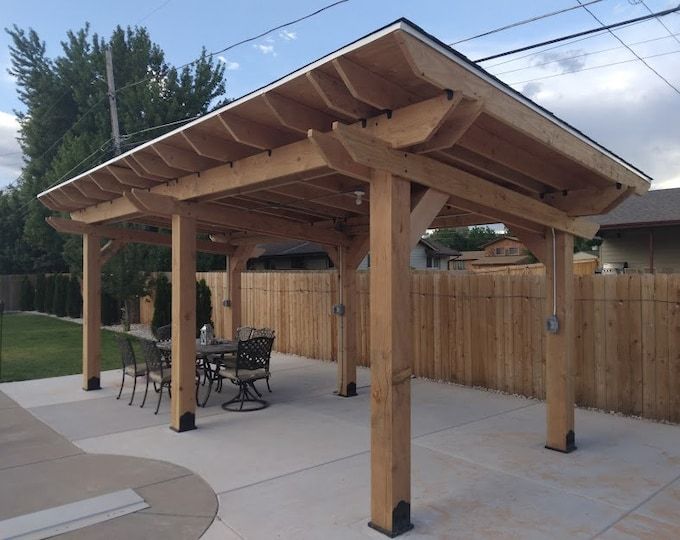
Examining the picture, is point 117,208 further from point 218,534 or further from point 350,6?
point 218,534

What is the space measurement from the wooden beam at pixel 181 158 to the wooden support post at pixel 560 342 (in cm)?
326

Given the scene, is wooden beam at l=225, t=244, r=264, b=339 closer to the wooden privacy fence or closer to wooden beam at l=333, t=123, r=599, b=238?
the wooden privacy fence

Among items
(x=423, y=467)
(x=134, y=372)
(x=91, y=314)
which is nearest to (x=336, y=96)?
(x=423, y=467)

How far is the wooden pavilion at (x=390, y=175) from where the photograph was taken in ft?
9.97

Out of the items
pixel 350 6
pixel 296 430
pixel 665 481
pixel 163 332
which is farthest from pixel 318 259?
pixel 665 481

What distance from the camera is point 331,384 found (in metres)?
8.03

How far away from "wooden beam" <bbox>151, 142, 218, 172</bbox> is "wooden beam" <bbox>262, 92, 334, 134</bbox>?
159 centimetres

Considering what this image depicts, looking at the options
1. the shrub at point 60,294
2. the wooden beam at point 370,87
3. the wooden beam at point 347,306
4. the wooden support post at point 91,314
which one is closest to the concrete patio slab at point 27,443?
the wooden support post at point 91,314

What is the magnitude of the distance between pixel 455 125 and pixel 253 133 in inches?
64.2

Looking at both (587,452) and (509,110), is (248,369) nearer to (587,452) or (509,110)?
(587,452)

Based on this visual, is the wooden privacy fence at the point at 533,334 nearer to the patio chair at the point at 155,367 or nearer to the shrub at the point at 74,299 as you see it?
the patio chair at the point at 155,367

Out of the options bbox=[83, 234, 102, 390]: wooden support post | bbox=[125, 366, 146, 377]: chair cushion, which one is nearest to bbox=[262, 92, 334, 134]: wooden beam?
bbox=[125, 366, 146, 377]: chair cushion

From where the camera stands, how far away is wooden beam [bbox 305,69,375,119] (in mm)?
3066

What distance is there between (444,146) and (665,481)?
3176mm
